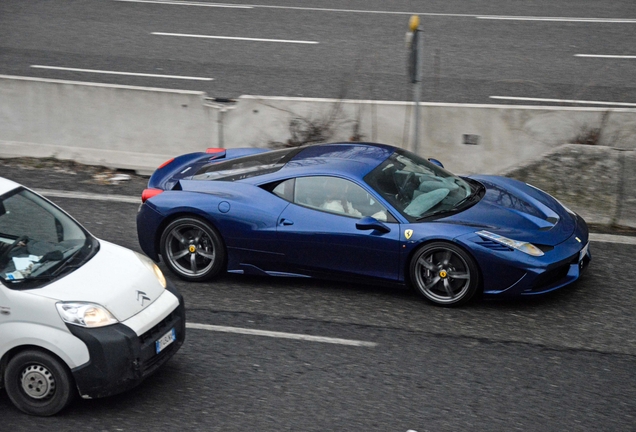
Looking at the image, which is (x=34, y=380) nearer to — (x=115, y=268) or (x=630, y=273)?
(x=115, y=268)

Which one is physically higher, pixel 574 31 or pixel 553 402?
pixel 574 31

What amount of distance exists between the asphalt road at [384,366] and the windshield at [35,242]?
0.96 m

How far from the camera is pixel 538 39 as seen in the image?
1664 cm

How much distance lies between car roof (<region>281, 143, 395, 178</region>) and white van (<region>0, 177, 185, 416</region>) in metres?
2.39

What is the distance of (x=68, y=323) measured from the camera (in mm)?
5262

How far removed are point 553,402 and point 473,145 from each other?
16.9ft

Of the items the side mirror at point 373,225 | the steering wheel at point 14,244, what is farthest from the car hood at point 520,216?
the steering wheel at point 14,244

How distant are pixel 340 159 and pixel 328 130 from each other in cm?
305

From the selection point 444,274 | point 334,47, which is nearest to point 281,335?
point 444,274

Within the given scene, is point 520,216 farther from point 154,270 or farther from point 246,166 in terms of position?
point 154,270

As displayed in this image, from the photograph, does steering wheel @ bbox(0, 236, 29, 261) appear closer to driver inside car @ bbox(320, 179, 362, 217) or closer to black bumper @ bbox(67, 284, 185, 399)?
black bumper @ bbox(67, 284, 185, 399)

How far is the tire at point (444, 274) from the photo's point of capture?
283 inches

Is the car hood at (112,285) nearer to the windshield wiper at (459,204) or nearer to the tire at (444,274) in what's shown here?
the tire at (444,274)

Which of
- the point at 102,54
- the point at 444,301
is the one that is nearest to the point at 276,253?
the point at 444,301
